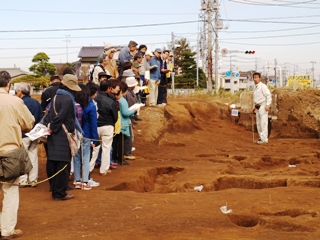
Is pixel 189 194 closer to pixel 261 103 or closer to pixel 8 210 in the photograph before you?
pixel 8 210

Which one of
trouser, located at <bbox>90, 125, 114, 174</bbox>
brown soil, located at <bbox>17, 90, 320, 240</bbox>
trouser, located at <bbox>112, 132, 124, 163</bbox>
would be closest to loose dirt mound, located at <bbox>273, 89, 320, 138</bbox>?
brown soil, located at <bbox>17, 90, 320, 240</bbox>

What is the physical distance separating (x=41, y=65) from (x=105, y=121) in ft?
120

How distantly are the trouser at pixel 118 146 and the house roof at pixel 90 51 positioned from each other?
32538 mm

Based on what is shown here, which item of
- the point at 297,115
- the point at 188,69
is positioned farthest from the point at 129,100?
the point at 188,69

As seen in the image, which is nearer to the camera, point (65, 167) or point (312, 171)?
point (65, 167)

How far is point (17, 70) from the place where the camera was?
6259cm

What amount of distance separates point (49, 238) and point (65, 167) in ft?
6.08

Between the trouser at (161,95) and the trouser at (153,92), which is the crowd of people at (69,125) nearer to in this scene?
the trouser at (153,92)

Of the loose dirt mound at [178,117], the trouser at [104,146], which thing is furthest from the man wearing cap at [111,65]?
the trouser at [104,146]

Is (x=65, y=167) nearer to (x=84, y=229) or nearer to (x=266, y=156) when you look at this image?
(x=84, y=229)

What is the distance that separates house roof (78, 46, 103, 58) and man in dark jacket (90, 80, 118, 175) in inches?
1321

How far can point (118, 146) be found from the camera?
1083cm

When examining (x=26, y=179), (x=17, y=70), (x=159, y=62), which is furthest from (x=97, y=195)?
(x=17, y=70)

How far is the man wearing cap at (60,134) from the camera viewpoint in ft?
24.0
